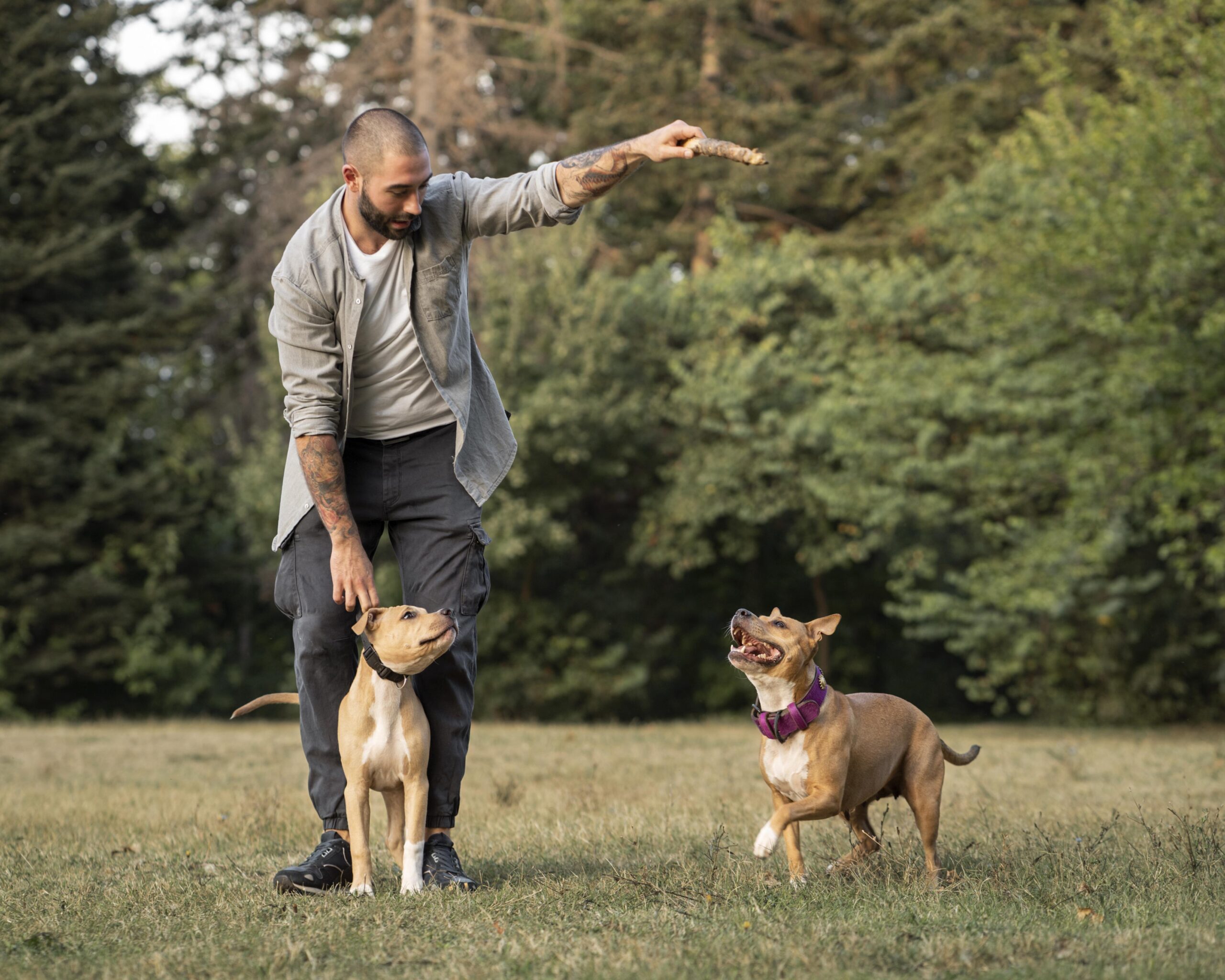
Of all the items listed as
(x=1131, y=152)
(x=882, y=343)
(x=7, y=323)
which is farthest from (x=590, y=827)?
(x=7, y=323)

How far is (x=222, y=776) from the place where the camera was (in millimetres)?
9922

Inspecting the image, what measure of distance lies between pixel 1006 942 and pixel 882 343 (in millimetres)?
15141

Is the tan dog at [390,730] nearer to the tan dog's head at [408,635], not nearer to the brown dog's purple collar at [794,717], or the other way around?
the tan dog's head at [408,635]

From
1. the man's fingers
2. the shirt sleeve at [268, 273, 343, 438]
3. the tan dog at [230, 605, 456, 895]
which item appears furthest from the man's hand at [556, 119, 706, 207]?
the tan dog at [230, 605, 456, 895]

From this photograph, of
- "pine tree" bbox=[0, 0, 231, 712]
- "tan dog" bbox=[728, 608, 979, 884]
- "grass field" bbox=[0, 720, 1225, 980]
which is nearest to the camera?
"grass field" bbox=[0, 720, 1225, 980]

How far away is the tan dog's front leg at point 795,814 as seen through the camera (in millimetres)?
4242

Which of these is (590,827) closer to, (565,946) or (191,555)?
(565,946)

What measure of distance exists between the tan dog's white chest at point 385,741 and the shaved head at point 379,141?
170 centimetres

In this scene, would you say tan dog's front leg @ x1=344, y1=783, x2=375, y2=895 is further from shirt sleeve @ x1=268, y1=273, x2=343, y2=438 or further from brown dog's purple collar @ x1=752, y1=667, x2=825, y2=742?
brown dog's purple collar @ x1=752, y1=667, x2=825, y2=742

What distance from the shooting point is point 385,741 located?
14.3ft

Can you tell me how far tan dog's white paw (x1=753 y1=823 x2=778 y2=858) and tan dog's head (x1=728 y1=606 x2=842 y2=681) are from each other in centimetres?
58

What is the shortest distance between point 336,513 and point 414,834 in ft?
3.65

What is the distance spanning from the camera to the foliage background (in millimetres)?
15742

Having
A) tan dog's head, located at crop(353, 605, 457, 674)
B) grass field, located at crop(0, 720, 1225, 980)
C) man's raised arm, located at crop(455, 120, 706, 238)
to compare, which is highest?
man's raised arm, located at crop(455, 120, 706, 238)
